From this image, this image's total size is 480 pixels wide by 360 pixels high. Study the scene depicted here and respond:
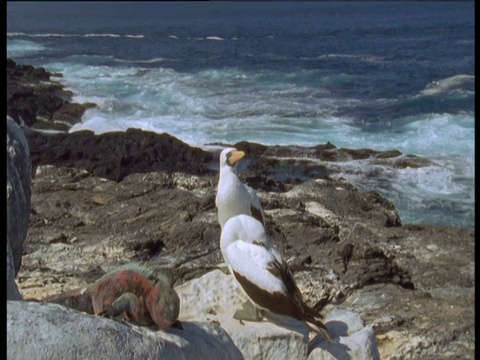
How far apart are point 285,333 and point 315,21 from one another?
59567 millimetres

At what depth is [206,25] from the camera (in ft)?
202

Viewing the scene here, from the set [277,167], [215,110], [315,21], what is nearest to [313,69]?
[215,110]

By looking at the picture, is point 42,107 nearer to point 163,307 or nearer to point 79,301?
point 79,301

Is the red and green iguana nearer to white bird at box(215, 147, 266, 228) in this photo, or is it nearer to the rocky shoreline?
white bird at box(215, 147, 266, 228)

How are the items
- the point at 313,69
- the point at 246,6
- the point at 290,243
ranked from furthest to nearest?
1. the point at 246,6
2. the point at 313,69
3. the point at 290,243

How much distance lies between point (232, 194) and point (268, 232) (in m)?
3.02

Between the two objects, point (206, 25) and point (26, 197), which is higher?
point (26, 197)

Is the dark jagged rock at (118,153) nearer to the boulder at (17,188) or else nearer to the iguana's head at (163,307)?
the boulder at (17,188)

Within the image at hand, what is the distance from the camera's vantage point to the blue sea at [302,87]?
16806 mm

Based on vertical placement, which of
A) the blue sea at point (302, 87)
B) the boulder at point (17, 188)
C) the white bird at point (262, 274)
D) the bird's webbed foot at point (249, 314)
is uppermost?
the boulder at point (17, 188)

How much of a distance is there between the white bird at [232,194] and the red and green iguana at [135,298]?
3026mm

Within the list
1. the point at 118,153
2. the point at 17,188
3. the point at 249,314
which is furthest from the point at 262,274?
the point at 118,153

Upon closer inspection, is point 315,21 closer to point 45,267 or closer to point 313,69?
point 313,69

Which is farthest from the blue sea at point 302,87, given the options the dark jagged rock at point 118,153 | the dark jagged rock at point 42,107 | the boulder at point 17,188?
the boulder at point 17,188
